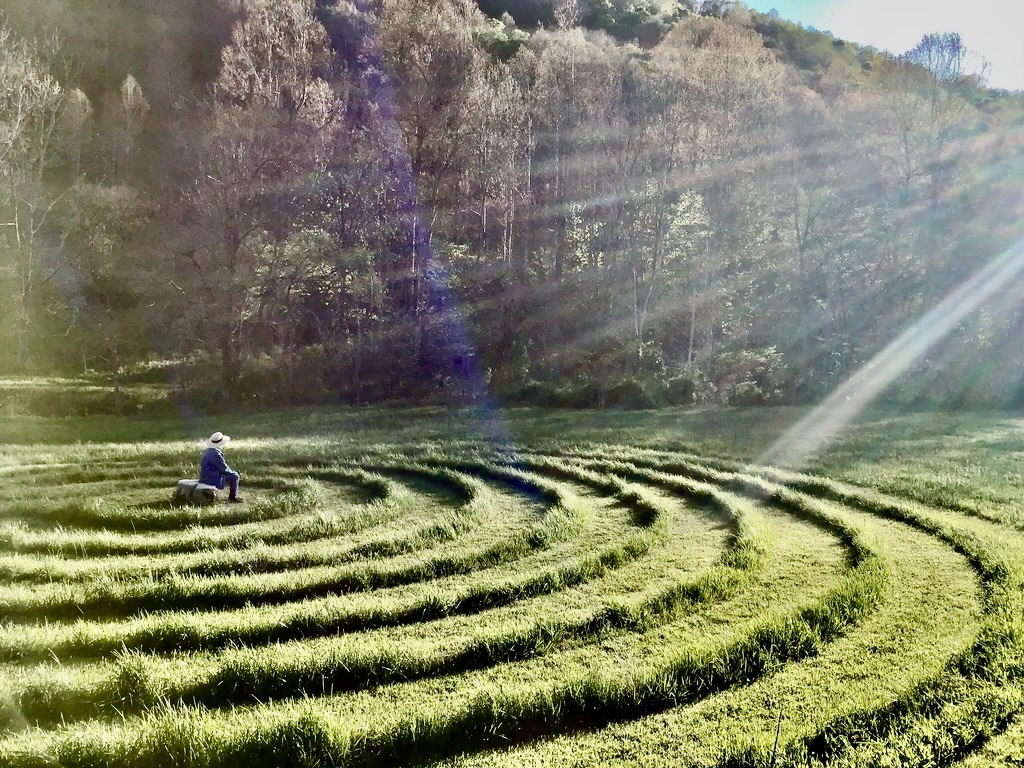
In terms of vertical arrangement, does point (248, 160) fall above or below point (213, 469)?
above

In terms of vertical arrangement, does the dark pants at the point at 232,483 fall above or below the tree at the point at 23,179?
below

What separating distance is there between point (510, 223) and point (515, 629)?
32.0 meters

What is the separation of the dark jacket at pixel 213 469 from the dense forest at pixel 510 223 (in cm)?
1493

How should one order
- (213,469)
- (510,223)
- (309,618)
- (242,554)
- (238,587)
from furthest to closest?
(510,223)
(213,469)
(242,554)
(238,587)
(309,618)

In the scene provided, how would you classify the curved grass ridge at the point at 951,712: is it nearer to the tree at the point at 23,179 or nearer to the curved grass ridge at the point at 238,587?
the curved grass ridge at the point at 238,587

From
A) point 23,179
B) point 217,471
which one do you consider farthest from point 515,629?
point 23,179

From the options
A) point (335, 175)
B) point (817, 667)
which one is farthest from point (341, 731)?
point (335, 175)

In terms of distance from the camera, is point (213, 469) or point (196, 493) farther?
point (213, 469)

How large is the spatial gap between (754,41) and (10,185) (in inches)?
1432

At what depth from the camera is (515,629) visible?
620cm

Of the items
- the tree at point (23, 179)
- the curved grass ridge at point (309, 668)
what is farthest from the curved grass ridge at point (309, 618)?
the tree at point (23, 179)

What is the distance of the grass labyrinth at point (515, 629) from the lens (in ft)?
15.1

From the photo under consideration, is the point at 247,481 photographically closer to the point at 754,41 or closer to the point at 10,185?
the point at 10,185

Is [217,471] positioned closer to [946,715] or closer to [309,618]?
[309,618]
